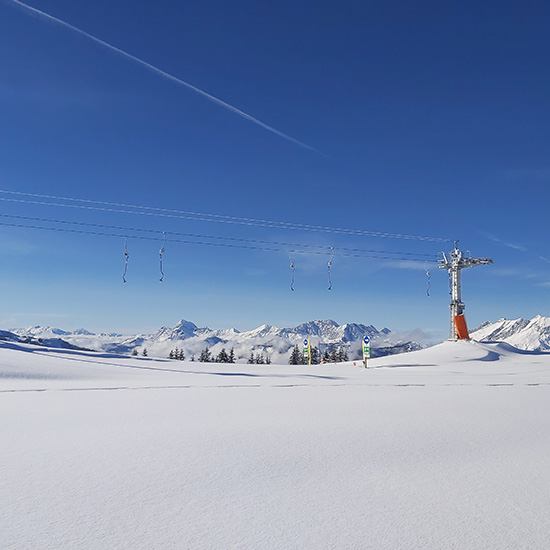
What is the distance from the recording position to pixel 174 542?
346cm

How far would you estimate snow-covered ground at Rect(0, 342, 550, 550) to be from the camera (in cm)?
362

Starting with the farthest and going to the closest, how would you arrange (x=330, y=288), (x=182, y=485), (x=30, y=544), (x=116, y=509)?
(x=330, y=288), (x=182, y=485), (x=116, y=509), (x=30, y=544)

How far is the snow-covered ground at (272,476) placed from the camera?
362 centimetres

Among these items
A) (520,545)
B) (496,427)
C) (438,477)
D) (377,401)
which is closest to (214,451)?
(438,477)

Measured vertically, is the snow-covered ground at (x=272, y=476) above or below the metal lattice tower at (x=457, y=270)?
below

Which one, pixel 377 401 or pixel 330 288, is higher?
pixel 330 288

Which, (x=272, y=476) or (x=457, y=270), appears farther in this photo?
(x=457, y=270)

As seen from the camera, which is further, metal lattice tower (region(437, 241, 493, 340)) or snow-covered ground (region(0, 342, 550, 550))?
metal lattice tower (region(437, 241, 493, 340))

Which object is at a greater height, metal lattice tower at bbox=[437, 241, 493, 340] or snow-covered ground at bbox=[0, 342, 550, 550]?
metal lattice tower at bbox=[437, 241, 493, 340]

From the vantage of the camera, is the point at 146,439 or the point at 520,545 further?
the point at 146,439

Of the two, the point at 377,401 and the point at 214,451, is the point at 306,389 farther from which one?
the point at 214,451

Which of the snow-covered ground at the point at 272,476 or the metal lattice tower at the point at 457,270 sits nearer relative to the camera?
the snow-covered ground at the point at 272,476

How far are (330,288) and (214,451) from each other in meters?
20.5

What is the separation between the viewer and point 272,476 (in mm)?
4922
